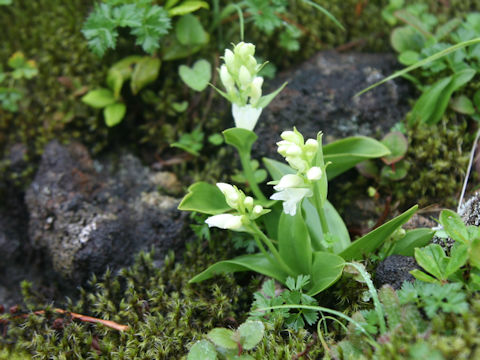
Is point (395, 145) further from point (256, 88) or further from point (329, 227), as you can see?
point (256, 88)

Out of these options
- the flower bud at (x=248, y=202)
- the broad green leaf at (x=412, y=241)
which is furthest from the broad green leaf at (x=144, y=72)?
the broad green leaf at (x=412, y=241)

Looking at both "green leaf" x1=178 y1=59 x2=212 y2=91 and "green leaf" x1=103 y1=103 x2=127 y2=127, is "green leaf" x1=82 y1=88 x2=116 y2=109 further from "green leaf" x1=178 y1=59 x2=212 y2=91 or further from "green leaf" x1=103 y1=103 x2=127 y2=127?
"green leaf" x1=178 y1=59 x2=212 y2=91

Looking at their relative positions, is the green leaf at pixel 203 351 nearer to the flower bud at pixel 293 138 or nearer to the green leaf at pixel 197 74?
the flower bud at pixel 293 138

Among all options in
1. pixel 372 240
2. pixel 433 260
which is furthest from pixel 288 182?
pixel 433 260

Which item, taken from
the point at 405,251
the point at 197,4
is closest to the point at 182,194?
the point at 197,4

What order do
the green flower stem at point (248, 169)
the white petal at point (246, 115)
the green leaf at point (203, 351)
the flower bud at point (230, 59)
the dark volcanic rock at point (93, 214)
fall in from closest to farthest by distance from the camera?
the green leaf at point (203, 351) < the flower bud at point (230, 59) < the white petal at point (246, 115) < the green flower stem at point (248, 169) < the dark volcanic rock at point (93, 214)

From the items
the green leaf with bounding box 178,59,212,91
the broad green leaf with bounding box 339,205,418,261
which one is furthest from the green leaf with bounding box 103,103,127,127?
the broad green leaf with bounding box 339,205,418,261

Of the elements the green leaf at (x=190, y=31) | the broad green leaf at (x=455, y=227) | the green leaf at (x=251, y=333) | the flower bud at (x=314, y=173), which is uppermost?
the green leaf at (x=190, y=31)
